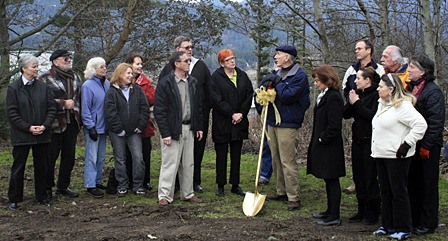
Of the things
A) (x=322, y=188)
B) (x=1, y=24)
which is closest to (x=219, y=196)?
(x=322, y=188)

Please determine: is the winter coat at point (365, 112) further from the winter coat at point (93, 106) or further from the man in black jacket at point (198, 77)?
the winter coat at point (93, 106)

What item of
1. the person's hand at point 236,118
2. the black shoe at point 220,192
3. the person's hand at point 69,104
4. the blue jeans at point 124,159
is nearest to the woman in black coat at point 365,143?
the person's hand at point 236,118

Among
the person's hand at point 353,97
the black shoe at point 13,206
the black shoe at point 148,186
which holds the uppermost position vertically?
the person's hand at point 353,97

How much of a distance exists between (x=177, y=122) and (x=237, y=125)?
2.99ft

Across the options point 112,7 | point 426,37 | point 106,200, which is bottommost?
point 106,200

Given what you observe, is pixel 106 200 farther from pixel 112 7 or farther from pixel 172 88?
pixel 112 7

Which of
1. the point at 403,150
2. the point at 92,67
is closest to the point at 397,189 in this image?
the point at 403,150

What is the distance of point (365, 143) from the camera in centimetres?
605

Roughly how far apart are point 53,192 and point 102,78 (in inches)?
70.6

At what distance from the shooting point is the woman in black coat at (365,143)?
6004 mm

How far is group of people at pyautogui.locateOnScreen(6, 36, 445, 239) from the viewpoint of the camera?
550cm

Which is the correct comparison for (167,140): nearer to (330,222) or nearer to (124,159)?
(124,159)

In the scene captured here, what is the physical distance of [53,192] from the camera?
7.89 meters

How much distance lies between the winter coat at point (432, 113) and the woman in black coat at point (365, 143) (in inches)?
22.0
